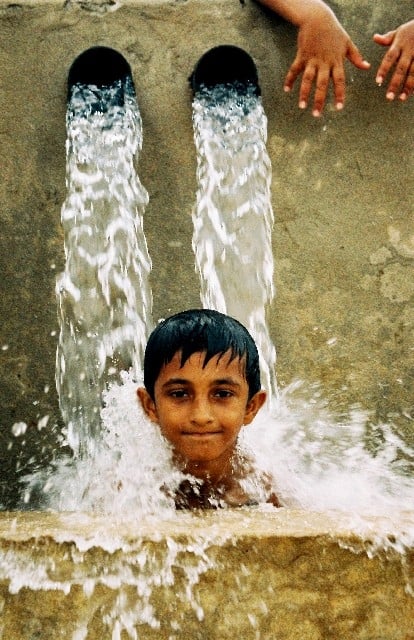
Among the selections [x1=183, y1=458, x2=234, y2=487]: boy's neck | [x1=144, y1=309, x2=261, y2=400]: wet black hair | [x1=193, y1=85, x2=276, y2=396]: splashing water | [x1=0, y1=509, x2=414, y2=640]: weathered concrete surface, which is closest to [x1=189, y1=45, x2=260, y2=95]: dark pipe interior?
[x1=193, y1=85, x2=276, y2=396]: splashing water

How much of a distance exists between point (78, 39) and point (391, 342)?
191 cm

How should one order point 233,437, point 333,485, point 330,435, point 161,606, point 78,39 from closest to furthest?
point 161,606
point 233,437
point 333,485
point 330,435
point 78,39

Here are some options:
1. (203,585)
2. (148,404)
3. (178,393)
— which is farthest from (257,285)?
(203,585)

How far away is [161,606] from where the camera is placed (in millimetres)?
1171

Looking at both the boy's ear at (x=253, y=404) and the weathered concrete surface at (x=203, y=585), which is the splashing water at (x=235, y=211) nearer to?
the boy's ear at (x=253, y=404)

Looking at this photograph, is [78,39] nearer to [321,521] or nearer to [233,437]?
[233,437]

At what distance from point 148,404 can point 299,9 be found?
1.79 m

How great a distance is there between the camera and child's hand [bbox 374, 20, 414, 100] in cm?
284

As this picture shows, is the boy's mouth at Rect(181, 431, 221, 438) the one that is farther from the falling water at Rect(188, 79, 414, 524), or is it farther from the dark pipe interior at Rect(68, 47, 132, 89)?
Answer: the dark pipe interior at Rect(68, 47, 132, 89)

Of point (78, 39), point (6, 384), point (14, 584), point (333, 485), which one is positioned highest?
point (78, 39)

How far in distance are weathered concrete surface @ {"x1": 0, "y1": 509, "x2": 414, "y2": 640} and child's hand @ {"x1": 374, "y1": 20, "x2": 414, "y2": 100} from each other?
2151 mm

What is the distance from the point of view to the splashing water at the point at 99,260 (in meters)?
2.84

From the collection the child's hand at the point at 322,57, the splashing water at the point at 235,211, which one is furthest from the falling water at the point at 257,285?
the child's hand at the point at 322,57

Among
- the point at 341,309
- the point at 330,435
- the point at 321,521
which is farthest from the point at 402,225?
the point at 321,521
